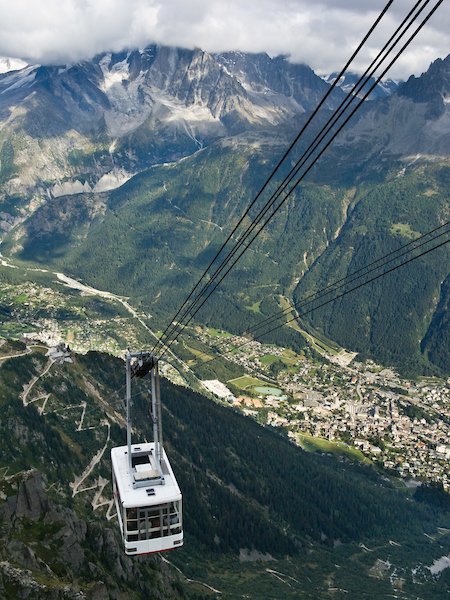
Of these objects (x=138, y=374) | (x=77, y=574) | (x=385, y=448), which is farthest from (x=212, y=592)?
(x=385, y=448)

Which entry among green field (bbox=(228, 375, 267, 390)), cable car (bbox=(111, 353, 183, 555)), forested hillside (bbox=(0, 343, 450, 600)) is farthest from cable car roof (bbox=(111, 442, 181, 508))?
green field (bbox=(228, 375, 267, 390))

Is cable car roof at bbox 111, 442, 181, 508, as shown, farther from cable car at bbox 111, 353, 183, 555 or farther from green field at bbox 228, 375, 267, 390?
green field at bbox 228, 375, 267, 390

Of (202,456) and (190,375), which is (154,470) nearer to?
(202,456)

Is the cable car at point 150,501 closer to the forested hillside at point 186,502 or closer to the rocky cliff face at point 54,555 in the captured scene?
the rocky cliff face at point 54,555

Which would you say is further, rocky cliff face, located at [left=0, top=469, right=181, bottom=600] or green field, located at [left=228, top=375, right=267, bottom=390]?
green field, located at [left=228, top=375, right=267, bottom=390]

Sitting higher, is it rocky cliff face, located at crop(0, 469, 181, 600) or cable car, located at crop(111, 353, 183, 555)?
cable car, located at crop(111, 353, 183, 555)

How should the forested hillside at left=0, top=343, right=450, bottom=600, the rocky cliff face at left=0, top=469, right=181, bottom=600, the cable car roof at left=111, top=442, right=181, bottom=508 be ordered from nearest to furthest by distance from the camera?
the cable car roof at left=111, top=442, right=181, bottom=508
the rocky cliff face at left=0, top=469, right=181, bottom=600
the forested hillside at left=0, top=343, right=450, bottom=600

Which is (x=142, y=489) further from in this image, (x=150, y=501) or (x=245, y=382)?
(x=245, y=382)

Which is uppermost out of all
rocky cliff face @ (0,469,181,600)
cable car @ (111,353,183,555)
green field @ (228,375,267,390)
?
cable car @ (111,353,183,555)
